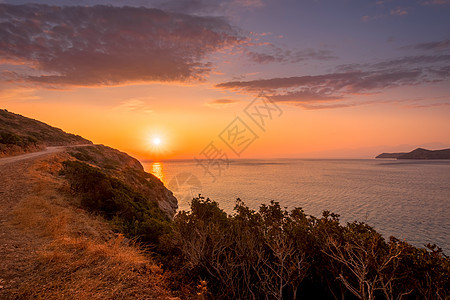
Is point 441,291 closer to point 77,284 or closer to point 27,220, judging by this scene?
point 77,284

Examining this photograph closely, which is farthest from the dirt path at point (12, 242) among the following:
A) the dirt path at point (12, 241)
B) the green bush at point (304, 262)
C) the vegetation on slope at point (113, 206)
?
the green bush at point (304, 262)

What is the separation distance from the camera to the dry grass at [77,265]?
617 centimetres

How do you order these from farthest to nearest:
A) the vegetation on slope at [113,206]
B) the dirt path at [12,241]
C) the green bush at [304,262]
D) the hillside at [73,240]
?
the vegetation on slope at [113,206]
the green bush at [304,262]
the dirt path at [12,241]
the hillside at [73,240]

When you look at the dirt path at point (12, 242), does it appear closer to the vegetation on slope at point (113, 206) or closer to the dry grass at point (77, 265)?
the dry grass at point (77, 265)

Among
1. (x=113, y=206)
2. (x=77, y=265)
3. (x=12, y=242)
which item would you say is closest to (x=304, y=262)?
(x=77, y=265)

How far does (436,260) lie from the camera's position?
32.2 feet

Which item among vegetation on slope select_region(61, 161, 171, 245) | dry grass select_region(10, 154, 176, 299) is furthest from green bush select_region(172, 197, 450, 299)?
dry grass select_region(10, 154, 176, 299)

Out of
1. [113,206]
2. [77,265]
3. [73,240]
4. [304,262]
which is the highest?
[113,206]

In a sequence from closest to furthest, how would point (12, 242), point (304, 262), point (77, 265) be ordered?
point (77, 265) < point (12, 242) < point (304, 262)

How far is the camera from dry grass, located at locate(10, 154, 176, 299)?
6172mm

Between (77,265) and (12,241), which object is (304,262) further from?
(12,241)

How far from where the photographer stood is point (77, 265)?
739cm

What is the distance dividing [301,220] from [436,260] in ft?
22.4

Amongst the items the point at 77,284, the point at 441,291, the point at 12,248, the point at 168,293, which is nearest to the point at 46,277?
the point at 77,284
